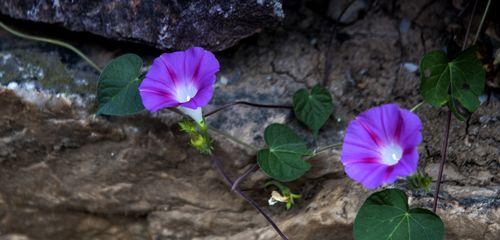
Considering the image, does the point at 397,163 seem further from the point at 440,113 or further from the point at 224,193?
the point at 224,193

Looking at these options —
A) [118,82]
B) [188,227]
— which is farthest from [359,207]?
[118,82]

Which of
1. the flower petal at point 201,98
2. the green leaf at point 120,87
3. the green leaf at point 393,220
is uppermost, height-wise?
the green leaf at point 120,87

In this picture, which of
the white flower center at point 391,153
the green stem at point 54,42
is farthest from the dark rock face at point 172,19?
the white flower center at point 391,153

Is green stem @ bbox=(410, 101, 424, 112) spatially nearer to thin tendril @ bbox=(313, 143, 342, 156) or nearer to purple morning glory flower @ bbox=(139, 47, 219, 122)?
thin tendril @ bbox=(313, 143, 342, 156)

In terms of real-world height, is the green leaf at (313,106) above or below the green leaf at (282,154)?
above

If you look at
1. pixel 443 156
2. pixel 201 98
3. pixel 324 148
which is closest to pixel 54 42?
pixel 201 98

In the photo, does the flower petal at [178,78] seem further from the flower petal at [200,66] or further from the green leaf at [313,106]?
the green leaf at [313,106]
